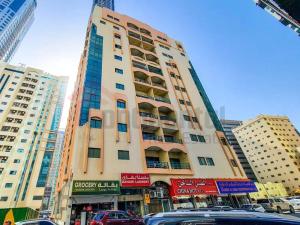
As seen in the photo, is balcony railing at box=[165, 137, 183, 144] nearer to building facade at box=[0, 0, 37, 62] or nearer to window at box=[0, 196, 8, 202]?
window at box=[0, 196, 8, 202]

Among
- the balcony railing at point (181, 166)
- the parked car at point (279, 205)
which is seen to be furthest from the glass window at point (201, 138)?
the parked car at point (279, 205)

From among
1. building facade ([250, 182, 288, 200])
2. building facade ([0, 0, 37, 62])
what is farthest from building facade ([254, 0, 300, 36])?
building facade ([0, 0, 37, 62])

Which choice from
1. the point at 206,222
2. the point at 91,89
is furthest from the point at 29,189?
the point at 206,222

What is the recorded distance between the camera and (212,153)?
1064 inches

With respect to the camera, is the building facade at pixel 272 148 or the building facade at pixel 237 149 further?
the building facade at pixel 237 149

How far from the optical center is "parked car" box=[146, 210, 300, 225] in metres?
2.38

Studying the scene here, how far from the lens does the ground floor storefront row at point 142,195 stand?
16.5 metres

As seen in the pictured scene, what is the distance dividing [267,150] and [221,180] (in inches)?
2920

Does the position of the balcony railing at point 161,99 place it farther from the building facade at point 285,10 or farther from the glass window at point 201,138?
the building facade at point 285,10

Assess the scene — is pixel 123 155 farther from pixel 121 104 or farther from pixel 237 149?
pixel 237 149

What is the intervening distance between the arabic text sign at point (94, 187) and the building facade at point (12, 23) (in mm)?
121024

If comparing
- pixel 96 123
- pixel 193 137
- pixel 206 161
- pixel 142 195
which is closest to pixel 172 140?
pixel 193 137

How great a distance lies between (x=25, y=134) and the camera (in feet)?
187

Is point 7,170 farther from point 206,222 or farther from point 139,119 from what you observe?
point 206,222
